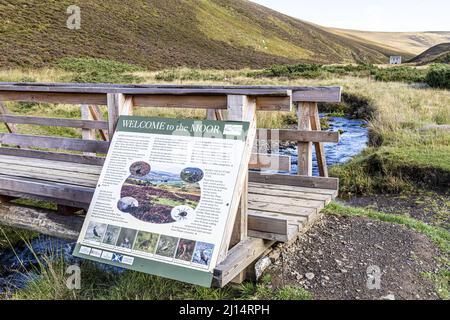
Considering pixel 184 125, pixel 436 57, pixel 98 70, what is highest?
pixel 436 57

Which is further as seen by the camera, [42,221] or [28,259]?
[28,259]

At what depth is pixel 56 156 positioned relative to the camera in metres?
6.14

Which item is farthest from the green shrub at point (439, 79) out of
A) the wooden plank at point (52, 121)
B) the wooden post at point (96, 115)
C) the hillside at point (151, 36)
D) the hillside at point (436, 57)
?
the hillside at point (151, 36)

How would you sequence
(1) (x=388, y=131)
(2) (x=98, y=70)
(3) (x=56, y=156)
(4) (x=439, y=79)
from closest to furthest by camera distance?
(3) (x=56, y=156) < (1) (x=388, y=131) < (4) (x=439, y=79) < (2) (x=98, y=70)

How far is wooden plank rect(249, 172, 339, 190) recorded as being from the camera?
5.32 metres

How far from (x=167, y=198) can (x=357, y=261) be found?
204cm

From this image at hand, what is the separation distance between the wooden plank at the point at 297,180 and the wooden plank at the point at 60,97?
203 centimetres

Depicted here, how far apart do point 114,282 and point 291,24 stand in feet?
348

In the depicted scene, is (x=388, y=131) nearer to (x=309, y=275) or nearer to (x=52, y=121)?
(x=52, y=121)

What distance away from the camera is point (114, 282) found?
13.9 ft

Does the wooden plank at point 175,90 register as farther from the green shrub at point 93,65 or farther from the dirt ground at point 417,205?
the green shrub at point 93,65
